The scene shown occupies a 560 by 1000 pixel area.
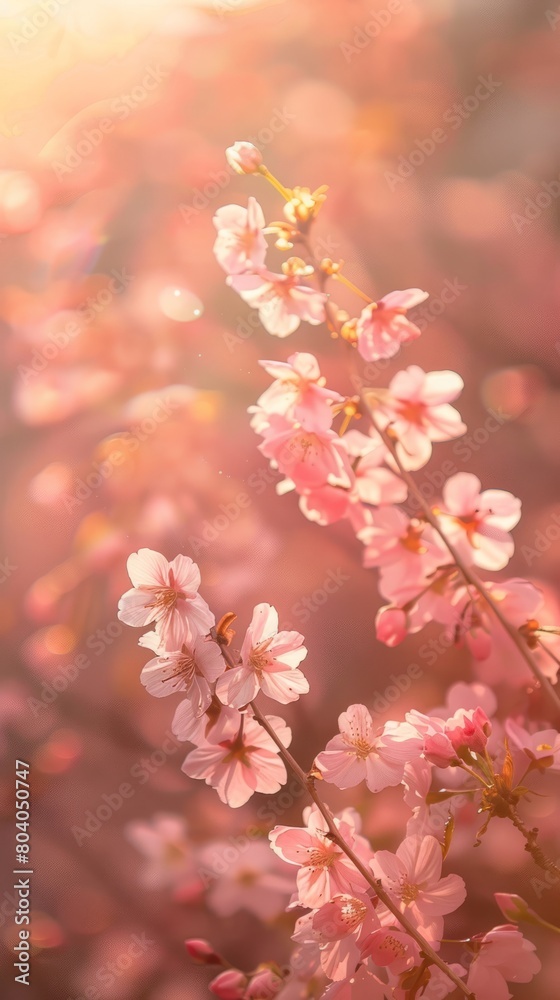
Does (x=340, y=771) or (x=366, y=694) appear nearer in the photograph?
(x=340, y=771)

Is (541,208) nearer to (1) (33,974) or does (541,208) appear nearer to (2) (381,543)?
(2) (381,543)

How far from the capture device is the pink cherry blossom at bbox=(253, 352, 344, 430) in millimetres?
705

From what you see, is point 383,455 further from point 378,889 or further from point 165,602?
point 378,889

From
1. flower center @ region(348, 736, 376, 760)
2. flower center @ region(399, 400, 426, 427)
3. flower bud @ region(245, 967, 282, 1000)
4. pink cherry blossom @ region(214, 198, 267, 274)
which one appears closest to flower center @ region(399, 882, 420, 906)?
flower center @ region(348, 736, 376, 760)

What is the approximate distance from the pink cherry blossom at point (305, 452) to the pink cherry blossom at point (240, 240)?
151 millimetres

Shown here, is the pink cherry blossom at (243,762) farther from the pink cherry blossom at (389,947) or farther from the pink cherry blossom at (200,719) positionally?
the pink cherry blossom at (389,947)

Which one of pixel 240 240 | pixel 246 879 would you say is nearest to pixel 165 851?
pixel 246 879

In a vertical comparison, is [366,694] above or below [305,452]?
below

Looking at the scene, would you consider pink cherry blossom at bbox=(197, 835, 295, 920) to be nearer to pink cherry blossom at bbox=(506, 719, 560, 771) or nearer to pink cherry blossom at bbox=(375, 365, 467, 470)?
pink cherry blossom at bbox=(506, 719, 560, 771)

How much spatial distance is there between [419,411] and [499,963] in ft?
1.70

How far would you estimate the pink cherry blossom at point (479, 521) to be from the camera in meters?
0.75

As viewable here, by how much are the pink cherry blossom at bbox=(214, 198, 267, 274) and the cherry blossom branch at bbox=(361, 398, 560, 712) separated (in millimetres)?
173

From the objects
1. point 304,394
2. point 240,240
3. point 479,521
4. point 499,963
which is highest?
point 240,240

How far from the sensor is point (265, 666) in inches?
26.6
